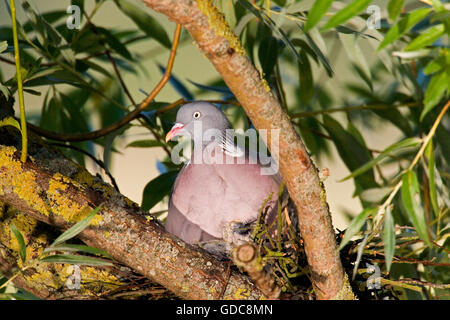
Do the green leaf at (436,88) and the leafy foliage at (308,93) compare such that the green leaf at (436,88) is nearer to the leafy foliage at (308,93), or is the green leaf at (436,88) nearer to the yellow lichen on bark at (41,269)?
the leafy foliage at (308,93)

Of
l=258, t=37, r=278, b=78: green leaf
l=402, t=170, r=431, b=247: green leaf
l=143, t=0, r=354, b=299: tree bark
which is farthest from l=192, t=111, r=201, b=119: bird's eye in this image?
l=402, t=170, r=431, b=247: green leaf

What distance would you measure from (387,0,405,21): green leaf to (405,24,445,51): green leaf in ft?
0.16

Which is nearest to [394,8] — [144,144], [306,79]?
[306,79]

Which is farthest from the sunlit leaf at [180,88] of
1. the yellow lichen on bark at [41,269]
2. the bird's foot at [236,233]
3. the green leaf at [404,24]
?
the green leaf at [404,24]

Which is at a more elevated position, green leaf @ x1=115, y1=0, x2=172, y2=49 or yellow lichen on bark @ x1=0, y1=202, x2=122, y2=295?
green leaf @ x1=115, y1=0, x2=172, y2=49

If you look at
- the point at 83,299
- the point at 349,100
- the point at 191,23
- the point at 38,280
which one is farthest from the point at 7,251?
the point at 349,100

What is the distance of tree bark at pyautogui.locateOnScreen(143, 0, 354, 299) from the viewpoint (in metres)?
0.87

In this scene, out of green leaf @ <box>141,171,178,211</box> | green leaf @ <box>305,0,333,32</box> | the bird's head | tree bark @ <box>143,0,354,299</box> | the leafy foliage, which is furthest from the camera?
green leaf @ <box>141,171,178,211</box>

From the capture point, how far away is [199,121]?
165 cm

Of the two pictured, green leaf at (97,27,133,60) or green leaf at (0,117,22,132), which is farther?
green leaf at (97,27,133,60)

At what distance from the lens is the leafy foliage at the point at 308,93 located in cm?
139

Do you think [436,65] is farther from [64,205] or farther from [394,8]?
[64,205]

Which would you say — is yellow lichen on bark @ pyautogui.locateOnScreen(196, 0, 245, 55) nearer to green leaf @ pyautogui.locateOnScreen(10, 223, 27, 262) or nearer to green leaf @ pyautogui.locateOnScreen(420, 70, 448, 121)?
green leaf @ pyautogui.locateOnScreen(420, 70, 448, 121)

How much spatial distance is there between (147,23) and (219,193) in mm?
733
